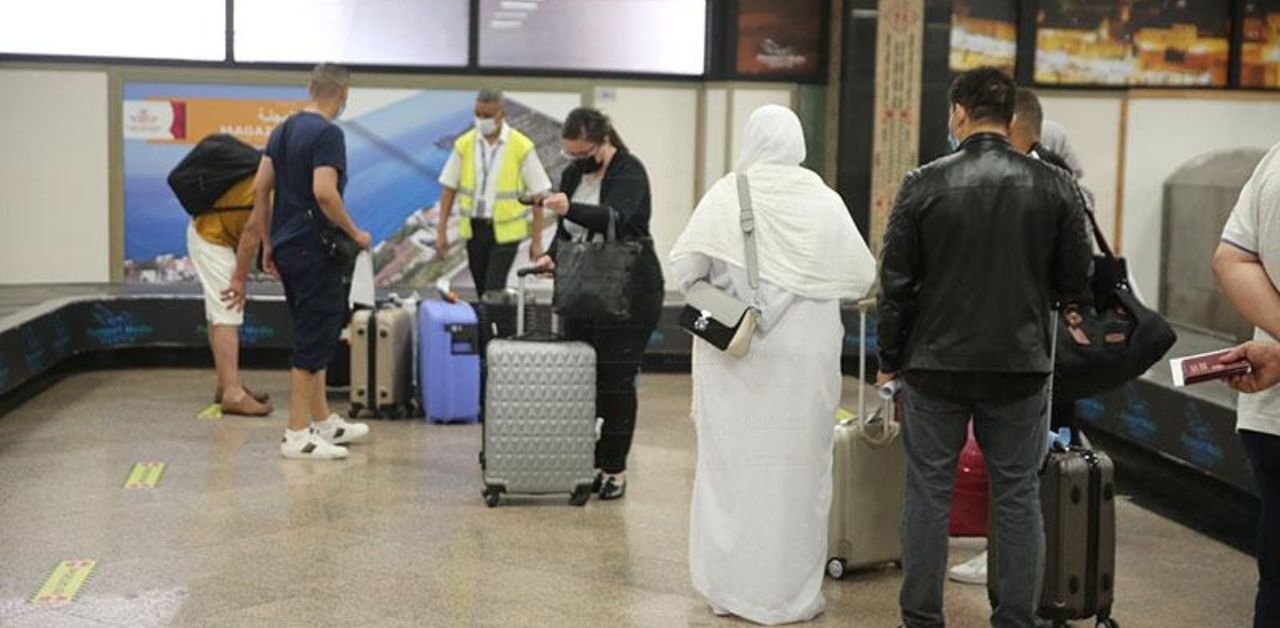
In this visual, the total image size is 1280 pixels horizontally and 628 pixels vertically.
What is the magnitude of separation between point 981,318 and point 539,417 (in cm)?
235

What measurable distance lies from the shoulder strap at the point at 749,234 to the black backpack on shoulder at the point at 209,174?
3.86 metres

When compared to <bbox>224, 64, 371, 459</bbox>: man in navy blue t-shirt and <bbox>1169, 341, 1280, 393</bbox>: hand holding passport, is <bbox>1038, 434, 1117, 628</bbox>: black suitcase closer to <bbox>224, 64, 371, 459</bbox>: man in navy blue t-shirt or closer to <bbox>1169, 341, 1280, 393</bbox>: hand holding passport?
<bbox>1169, 341, 1280, 393</bbox>: hand holding passport

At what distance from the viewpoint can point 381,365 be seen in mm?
8312

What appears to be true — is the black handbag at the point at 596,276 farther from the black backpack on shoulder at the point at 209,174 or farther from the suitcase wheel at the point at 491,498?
the black backpack on shoulder at the point at 209,174

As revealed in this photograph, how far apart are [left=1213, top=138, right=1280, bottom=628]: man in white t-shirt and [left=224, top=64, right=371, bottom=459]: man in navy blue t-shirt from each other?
158 inches

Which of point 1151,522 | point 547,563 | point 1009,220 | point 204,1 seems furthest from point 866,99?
point 1009,220

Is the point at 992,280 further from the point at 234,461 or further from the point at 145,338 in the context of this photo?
the point at 145,338

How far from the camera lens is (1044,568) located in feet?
15.2

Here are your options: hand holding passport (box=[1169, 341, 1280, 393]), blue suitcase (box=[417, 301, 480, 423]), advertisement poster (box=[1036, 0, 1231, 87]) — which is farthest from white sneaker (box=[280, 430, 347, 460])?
advertisement poster (box=[1036, 0, 1231, 87])

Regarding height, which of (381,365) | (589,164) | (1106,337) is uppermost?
(589,164)

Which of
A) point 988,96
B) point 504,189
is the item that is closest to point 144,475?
point 504,189

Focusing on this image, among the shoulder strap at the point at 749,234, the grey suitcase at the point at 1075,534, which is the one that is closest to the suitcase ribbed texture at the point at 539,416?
the shoulder strap at the point at 749,234

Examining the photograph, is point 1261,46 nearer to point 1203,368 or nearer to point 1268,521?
point 1268,521

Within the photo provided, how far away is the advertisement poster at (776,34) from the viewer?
11578mm
